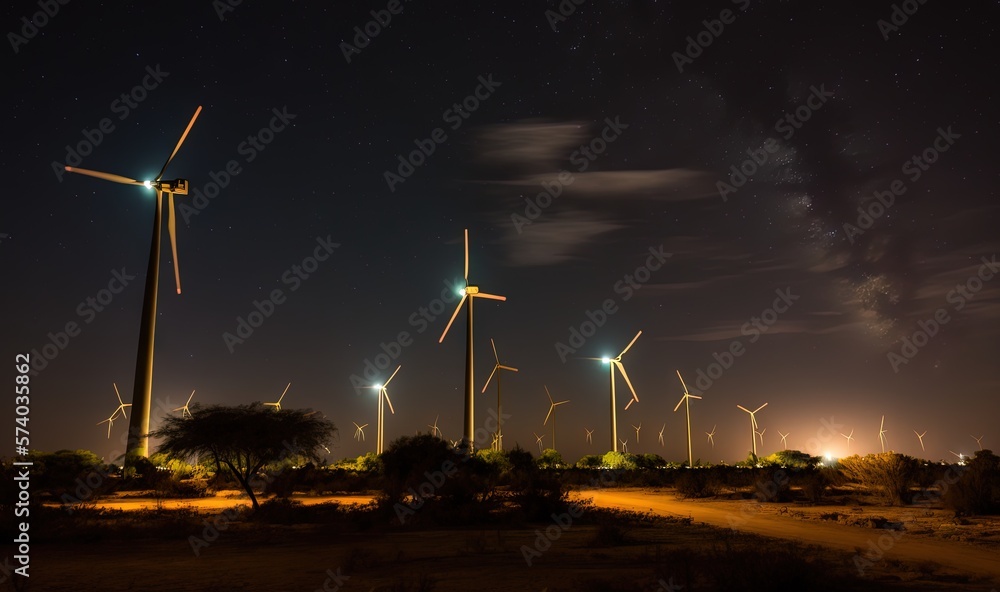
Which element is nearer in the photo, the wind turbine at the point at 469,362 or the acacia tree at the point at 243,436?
the acacia tree at the point at 243,436

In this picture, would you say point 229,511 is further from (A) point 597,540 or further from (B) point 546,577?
(B) point 546,577

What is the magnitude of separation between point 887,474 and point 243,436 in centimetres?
3435

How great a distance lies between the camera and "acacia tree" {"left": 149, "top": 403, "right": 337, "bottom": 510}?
33.9 m

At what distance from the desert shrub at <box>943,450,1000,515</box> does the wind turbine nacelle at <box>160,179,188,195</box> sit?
62.7 m

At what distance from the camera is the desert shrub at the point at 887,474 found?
37.2 metres

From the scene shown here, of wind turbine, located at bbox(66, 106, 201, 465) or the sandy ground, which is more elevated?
wind turbine, located at bbox(66, 106, 201, 465)

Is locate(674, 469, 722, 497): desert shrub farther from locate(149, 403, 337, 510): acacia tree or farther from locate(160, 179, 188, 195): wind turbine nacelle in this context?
locate(160, 179, 188, 195): wind turbine nacelle

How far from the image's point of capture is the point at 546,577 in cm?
1576

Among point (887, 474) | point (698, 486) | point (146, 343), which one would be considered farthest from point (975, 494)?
point (146, 343)

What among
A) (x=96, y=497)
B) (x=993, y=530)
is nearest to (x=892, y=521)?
(x=993, y=530)

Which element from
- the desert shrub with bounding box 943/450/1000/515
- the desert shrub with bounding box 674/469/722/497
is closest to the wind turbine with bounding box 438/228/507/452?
the desert shrub with bounding box 674/469/722/497

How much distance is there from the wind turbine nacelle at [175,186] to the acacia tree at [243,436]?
34.2m

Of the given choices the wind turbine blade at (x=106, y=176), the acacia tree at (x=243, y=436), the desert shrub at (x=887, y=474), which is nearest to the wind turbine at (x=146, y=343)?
the wind turbine blade at (x=106, y=176)

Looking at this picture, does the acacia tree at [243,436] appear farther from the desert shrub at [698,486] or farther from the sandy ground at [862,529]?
the desert shrub at [698,486]
